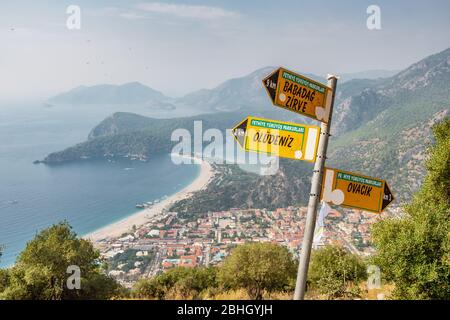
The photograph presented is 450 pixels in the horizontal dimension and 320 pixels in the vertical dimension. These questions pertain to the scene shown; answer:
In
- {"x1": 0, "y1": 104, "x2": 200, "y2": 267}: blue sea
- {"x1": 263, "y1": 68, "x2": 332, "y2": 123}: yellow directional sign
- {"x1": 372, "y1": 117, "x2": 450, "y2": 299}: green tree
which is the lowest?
{"x1": 0, "y1": 104, "x2": 200, "y2": 267}: blue sea

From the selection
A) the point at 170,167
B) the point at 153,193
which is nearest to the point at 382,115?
the point at 170,167

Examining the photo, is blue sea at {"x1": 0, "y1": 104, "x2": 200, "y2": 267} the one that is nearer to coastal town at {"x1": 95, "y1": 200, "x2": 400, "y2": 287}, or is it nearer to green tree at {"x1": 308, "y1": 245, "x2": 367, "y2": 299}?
coastal town at {"x1": 95, "y1": 200, "x2": 400, "y2": 287}

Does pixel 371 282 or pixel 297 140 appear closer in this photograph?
pixel 297 140

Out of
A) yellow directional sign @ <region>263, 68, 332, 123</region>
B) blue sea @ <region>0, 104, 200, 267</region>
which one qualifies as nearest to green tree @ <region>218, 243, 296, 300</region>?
yellow directional sign @ <region>263, 68, 332, 123</region>

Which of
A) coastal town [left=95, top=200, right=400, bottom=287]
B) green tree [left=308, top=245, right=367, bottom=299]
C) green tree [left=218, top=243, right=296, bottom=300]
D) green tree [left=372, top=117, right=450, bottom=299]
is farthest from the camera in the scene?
coastal town [left=95, top=200, right=400, bottom=287]

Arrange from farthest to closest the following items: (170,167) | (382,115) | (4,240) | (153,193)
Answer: (382,115), (170,167), (153,193), (4,240)
